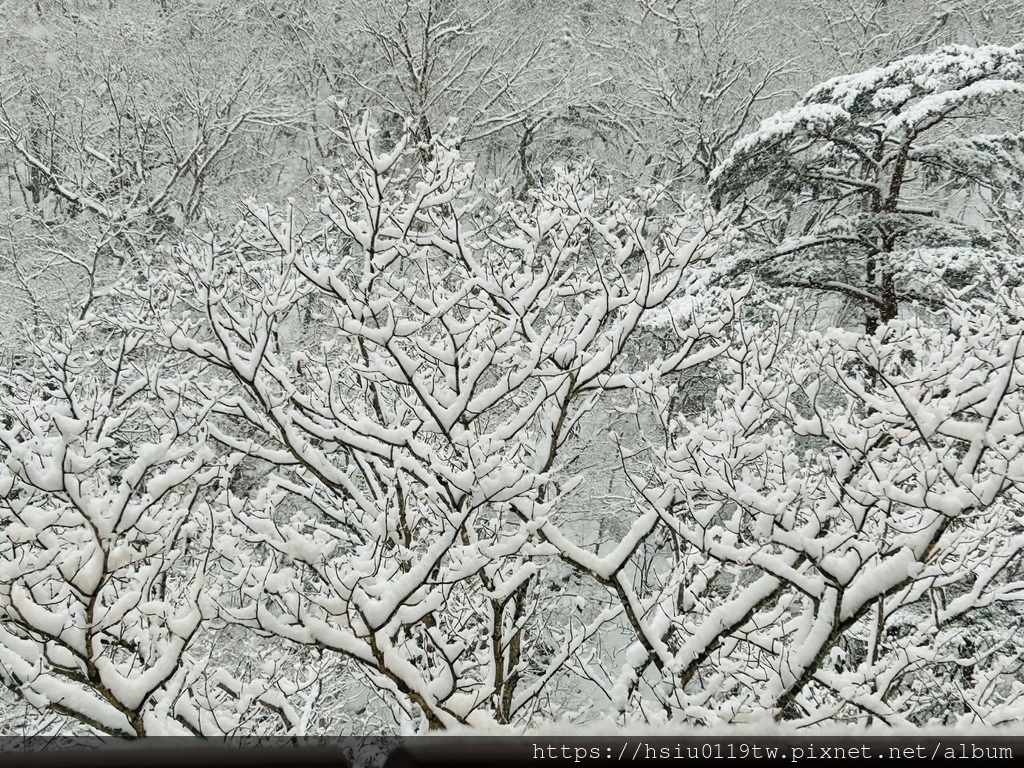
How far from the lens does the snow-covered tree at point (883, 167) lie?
7590 millimetres

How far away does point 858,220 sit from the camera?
8.66m

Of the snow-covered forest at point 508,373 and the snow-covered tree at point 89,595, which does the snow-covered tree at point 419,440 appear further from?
the snow-covered tree at point 89,595

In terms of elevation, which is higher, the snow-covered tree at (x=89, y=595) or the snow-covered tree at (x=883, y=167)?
the snow-covered tree at (x=883, y=167)

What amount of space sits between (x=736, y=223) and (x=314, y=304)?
791cm

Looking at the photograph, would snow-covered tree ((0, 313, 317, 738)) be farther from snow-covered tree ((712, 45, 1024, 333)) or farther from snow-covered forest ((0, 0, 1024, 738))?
snow-covered tree ((712, 45, 1024, 333))

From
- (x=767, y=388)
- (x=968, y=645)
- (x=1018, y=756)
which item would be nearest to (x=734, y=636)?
(x=767, y=388)

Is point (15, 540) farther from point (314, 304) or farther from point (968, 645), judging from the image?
point (314, 304)

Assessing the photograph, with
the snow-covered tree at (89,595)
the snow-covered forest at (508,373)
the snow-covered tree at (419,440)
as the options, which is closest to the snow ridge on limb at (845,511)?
the snow-covered forest at (508,373)

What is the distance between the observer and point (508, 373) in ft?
15.4

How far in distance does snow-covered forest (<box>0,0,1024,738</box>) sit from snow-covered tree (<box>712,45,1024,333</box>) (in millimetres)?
56

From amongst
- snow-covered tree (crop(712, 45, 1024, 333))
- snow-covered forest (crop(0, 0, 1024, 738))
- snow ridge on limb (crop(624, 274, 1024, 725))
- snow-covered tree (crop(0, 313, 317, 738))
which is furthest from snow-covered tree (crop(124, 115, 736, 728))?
snow-covered tree (crop(712, 45, 1024, 333))

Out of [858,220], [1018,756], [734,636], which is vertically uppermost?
[858,220]

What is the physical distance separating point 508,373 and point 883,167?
6681 millimetres

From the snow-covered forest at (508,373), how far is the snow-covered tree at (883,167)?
0.06 meters
